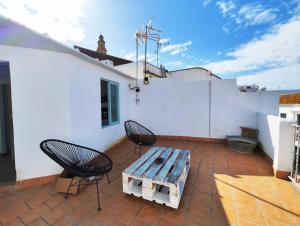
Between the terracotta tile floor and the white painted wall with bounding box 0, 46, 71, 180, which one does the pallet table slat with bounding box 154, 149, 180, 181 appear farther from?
the white painted wall with bounding box 0, 46, 71, 180

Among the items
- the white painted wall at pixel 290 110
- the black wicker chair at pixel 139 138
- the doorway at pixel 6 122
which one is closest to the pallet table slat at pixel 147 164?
the black wicker chair at pixel 139 138

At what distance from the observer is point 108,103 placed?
4434 mm

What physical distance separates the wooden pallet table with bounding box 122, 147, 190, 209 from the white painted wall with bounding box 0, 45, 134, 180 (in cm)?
152

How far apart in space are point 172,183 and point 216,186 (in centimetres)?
118

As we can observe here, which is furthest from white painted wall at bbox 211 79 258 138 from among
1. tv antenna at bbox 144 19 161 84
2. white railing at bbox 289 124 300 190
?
tv antenna at bbox 144 19 161 84

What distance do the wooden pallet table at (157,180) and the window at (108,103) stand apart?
2209 millimetres

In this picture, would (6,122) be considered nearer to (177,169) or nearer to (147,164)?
(147,164)

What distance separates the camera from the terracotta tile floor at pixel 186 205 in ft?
5.77

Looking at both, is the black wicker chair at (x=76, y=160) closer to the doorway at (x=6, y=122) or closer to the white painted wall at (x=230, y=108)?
the doorway at (x=6, y=122)

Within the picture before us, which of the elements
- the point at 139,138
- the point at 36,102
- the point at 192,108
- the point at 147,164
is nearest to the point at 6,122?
the point at 36,102

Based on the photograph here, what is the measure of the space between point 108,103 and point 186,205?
339 centimetres

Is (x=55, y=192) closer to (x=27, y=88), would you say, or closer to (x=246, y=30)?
(x=27, y=88)

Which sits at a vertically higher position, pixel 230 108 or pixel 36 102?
pixel 36 102

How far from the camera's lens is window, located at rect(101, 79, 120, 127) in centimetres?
429
